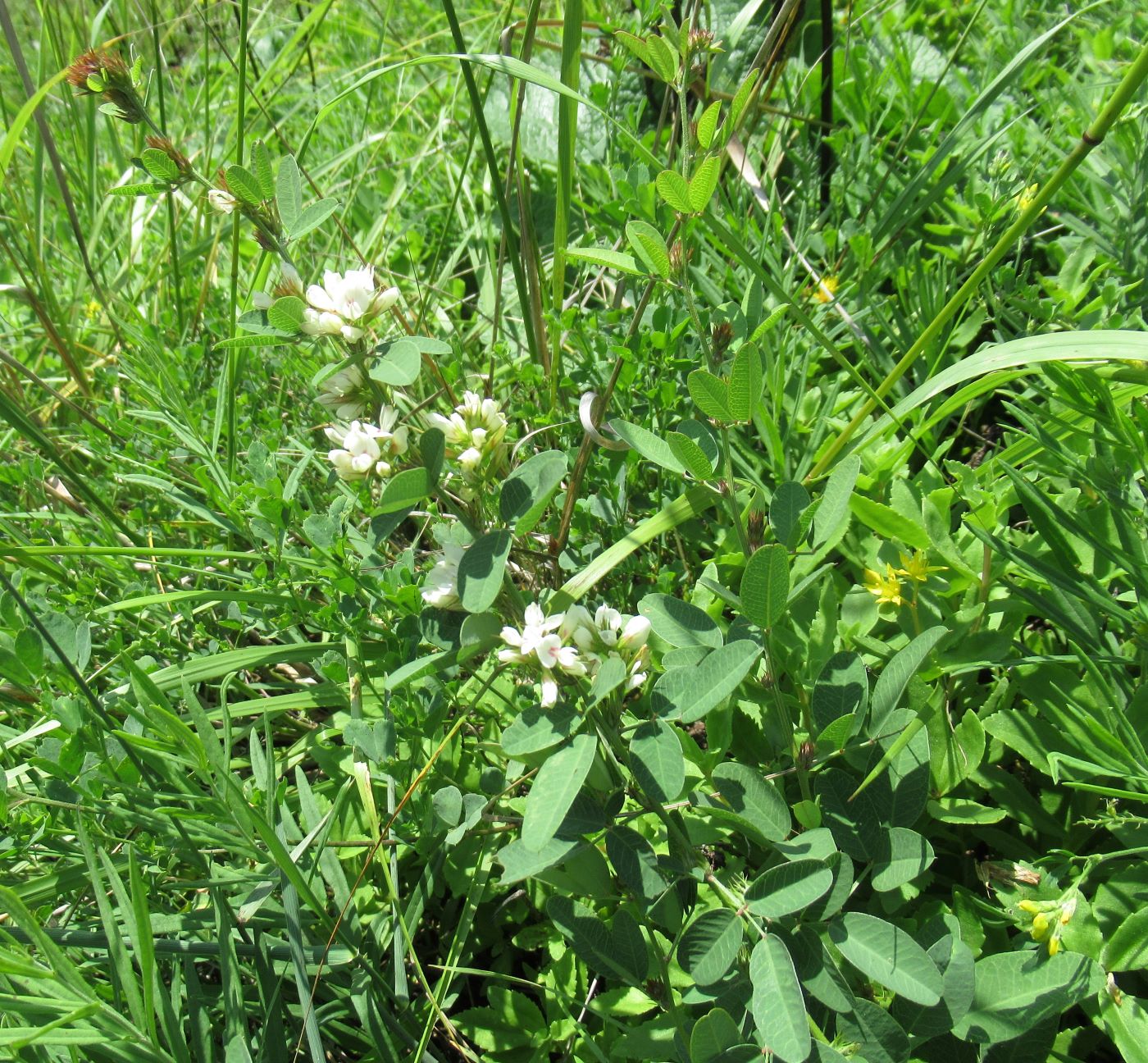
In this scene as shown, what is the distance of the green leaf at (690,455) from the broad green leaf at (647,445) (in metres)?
0.03

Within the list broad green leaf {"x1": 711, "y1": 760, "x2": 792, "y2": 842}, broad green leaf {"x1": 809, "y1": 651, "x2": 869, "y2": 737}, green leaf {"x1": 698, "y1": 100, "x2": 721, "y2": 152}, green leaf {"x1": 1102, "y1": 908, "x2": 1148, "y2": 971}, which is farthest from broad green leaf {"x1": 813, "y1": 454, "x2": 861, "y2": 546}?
green leaf {"x1": 1102, "y1": 908, "x2": 1148, "y2": 971}

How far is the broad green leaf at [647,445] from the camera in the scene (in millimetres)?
1002

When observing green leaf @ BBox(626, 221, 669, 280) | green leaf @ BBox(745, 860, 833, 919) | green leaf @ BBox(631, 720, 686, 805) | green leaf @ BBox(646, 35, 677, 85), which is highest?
green leaf @ BBox(646, 35, 677, 85)

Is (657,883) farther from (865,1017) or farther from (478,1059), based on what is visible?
(478,1059)

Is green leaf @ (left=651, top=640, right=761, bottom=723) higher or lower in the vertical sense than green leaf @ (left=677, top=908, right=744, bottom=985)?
higher

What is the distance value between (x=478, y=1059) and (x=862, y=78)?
74.0 inches

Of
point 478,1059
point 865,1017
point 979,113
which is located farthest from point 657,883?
point 979,113

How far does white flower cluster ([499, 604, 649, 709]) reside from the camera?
34.8 inches

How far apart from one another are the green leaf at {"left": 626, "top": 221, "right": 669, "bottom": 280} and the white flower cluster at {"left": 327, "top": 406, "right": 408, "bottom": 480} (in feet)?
1.00

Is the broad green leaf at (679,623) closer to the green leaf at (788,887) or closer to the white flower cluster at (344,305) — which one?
the green leaf at (788,887)

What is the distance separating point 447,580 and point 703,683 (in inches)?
10.9

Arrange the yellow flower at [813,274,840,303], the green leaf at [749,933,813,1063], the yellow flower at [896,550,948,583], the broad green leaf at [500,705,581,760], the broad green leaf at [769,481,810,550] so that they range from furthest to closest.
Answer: the yellow flower at [813,274,840,303] < the yellow flower at [896,550,948,583] < the broad green leaf at [769,481,810,550] < the broad green leaf at [500,705,581,760] < the green leaf at [749,933,813,1063]

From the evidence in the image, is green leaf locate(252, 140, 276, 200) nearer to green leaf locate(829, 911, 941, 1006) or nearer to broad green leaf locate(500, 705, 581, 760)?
broad green leaf locate(500, 705, 581, 760)

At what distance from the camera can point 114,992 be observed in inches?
39.9
